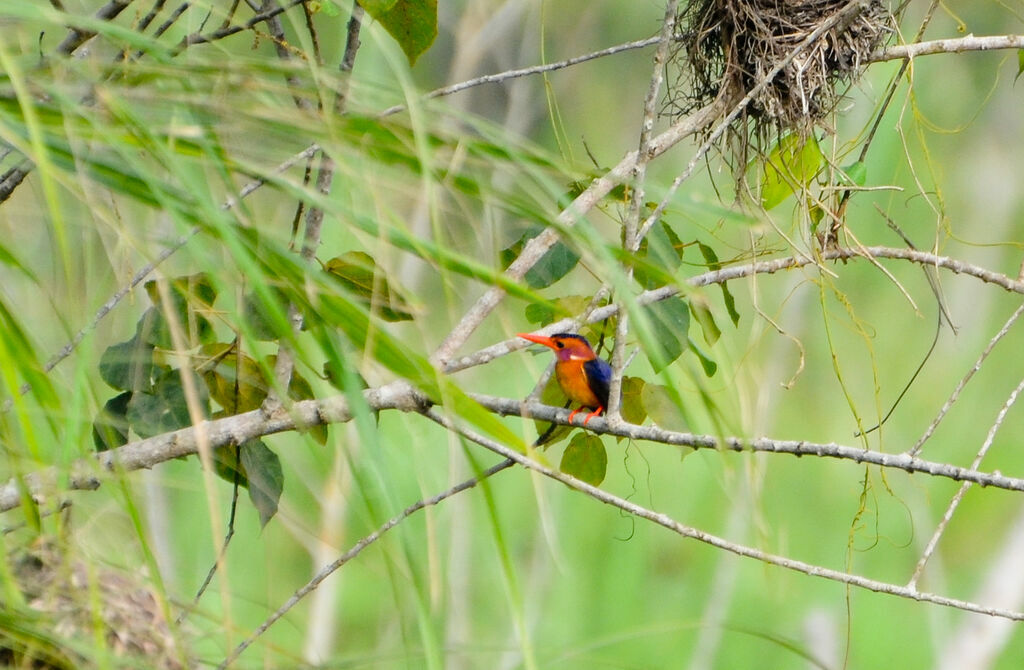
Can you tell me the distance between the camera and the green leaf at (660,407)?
1.40 m

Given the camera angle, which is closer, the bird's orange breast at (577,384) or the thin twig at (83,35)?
the thin twig at (83,35)

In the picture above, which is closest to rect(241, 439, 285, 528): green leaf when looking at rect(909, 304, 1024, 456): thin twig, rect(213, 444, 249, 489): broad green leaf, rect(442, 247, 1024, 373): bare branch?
rect(213, 444, 249, 489): broad green leaf

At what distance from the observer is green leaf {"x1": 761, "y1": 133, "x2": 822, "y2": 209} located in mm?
1604

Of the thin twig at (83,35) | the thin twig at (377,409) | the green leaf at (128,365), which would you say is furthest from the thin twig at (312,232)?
the thin twig at (83,35)

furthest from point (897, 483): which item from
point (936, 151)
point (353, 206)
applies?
point (353, 206)

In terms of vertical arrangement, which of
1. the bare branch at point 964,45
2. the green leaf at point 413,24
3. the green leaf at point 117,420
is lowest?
the green leaf at point 117,420

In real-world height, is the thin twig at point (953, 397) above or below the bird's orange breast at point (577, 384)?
below

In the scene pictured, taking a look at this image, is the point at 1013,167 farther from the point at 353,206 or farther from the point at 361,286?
the point at 353,206

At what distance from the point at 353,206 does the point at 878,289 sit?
225 inches

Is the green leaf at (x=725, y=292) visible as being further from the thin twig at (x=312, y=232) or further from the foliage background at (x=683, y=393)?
the thin twig at (x=312, y=232)

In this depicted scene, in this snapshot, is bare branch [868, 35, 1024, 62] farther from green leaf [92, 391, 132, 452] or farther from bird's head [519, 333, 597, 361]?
green leaf [92, 391, 132, 452]

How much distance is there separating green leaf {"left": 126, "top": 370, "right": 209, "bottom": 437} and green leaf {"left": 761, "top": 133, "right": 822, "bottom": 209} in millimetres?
918

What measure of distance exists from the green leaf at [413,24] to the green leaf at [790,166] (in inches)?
23.0

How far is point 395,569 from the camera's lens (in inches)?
23.4
